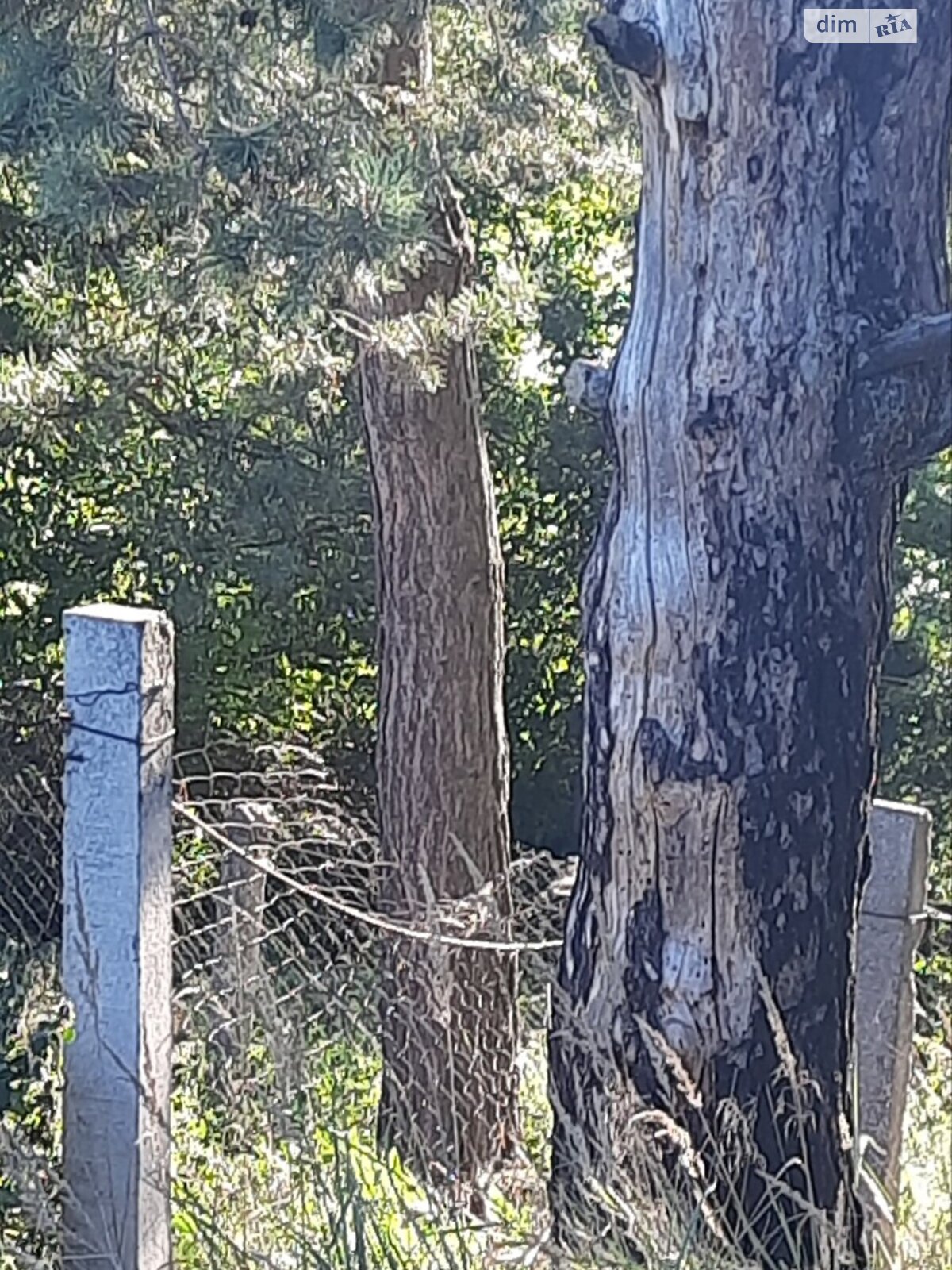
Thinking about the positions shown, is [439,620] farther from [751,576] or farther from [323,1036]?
[751,576]

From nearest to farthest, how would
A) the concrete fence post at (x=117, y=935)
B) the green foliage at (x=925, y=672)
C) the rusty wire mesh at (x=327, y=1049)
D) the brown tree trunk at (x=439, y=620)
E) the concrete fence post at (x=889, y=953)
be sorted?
the concrete fence post at (x=117, y=935), the rusty wire mesh at (x=327, y=1049), the concrete fence post at (x=889, y=953), the brown tree trunk at (x=439, y=620), the green foliage at (x=925, y=672)

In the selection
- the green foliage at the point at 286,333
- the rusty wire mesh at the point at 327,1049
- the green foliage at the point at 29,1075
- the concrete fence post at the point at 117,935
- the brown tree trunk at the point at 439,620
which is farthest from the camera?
the brown tree trunk at the point at 439,620

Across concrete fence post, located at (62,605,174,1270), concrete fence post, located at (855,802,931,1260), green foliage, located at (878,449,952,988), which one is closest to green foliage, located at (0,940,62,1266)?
concrete fence post, located at (62,605,174,1270)

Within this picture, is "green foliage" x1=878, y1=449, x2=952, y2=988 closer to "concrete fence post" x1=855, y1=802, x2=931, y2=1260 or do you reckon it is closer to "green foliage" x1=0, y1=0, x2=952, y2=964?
"green foliage" x1=0, y1=0, x2=952, y2=964

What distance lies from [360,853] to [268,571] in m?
1.51

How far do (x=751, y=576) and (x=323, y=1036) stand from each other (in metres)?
2.07

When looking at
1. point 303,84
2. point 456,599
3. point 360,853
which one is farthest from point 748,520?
point 360,853

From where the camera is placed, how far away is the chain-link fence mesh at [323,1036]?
10.3 ft

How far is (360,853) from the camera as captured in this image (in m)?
7.27

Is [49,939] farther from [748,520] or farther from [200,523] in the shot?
[200,523]

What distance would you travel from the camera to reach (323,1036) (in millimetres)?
4781

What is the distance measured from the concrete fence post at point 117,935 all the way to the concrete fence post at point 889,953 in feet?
4.27

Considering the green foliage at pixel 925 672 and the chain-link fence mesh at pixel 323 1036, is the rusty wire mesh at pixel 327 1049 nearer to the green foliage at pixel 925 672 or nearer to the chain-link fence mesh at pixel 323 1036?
the chain-link fence mesh at pixel 323 1036

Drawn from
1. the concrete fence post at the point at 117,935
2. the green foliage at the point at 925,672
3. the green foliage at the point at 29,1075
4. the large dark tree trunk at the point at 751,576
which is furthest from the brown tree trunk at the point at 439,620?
the green foliage at the point at 925,672
